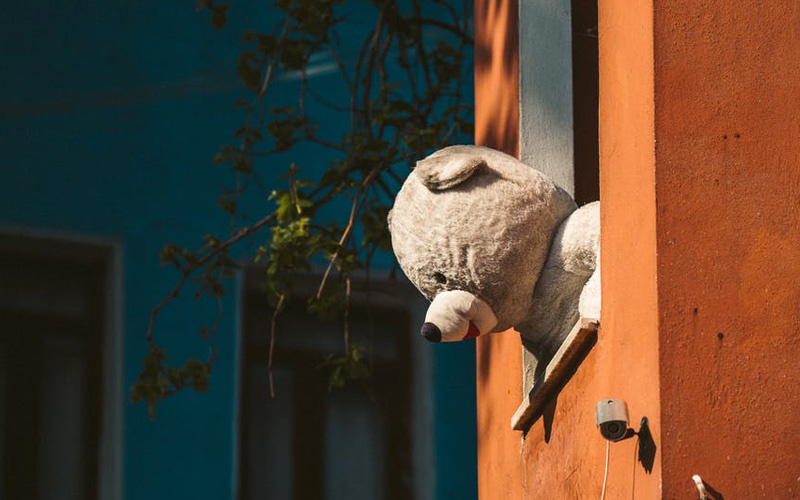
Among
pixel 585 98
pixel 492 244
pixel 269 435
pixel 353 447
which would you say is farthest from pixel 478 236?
pixel 353 447

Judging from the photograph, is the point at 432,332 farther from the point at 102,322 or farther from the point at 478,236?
the point at 102,322

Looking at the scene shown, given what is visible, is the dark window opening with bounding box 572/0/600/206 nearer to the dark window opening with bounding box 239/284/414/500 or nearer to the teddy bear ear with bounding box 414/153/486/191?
the teddy bear ear with bounding box 414/153/486/191

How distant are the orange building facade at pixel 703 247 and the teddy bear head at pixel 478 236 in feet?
1.80

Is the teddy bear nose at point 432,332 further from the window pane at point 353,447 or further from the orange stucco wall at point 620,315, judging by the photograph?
the window pane at point 353,447

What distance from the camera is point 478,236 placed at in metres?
5.16

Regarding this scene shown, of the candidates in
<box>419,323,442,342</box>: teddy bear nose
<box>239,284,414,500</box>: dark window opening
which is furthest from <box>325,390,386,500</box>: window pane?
<box>419,323,442,342</box>: teddy bear nose

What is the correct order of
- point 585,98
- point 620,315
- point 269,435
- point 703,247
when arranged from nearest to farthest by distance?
point 703,247
point 620,315
point 585,98
point 269,435

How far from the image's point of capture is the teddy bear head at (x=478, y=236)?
16.9 ft

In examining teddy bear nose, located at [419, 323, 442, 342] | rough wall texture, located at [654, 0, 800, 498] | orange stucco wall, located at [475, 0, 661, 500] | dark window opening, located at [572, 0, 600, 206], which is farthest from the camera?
dark window opening, located at [572, 0, 600, 206]

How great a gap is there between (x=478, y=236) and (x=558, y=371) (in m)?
0.44

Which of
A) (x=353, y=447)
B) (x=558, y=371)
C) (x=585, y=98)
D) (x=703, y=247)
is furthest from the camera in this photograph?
(x=353, y=447)

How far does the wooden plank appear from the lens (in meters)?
4.75

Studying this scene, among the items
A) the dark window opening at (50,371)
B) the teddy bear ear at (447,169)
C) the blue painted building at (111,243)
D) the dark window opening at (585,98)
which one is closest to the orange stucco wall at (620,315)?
the teddy bear ear at (447,169)

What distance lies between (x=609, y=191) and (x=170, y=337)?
6192mm
